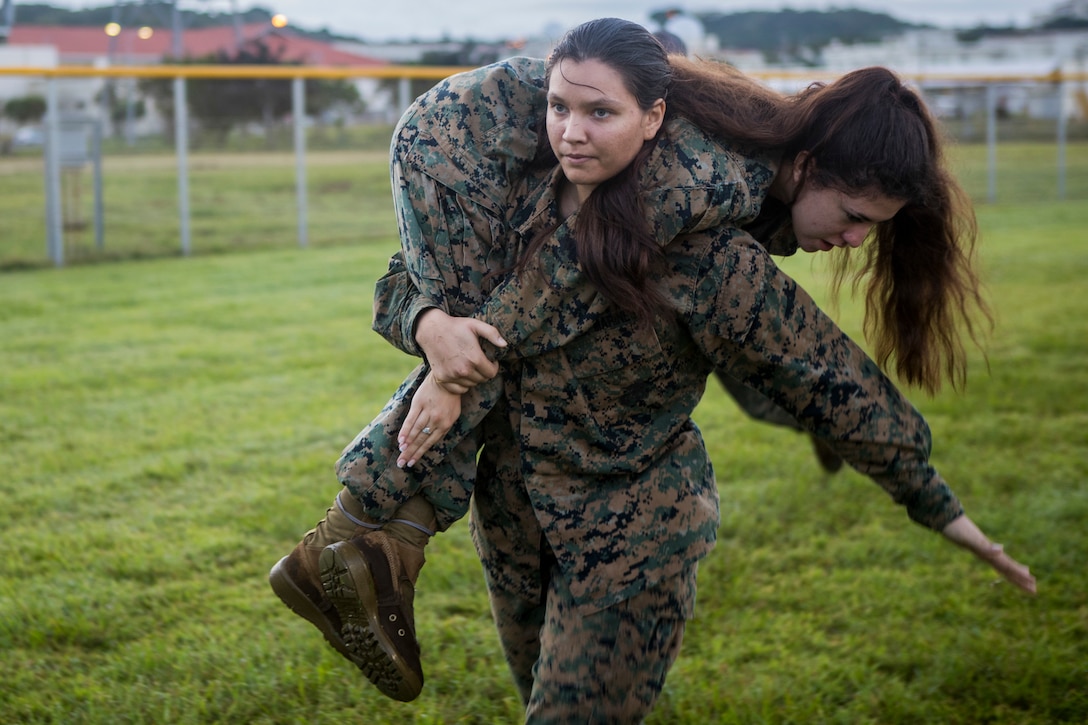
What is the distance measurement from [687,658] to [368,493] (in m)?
1.51

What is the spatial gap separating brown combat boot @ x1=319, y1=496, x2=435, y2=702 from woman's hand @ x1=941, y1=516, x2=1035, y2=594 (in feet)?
3.39

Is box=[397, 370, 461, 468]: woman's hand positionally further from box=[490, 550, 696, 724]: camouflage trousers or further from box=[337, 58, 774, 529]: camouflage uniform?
box=[490, 550, 696, 724]: camouflage trousers

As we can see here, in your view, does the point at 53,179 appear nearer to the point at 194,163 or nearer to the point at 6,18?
the point at 194,163

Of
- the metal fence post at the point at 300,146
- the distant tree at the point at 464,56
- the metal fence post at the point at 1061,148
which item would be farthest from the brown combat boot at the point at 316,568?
the metal fence post at the point at 1061,148

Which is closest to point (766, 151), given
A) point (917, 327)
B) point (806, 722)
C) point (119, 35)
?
point (917, 327)

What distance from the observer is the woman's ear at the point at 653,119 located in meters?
1.92

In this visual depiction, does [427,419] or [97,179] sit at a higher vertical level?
[427,419]

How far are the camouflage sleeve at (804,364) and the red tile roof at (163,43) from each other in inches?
776

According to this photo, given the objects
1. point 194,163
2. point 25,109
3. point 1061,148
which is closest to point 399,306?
point 25,109

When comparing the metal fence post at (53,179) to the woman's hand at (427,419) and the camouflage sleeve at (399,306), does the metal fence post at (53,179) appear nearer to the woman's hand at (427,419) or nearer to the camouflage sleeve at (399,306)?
the camouflage sleeve at (399,306)

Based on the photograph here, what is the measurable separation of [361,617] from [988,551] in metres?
1.23

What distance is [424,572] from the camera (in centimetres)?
387

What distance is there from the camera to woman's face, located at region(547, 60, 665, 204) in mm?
1855

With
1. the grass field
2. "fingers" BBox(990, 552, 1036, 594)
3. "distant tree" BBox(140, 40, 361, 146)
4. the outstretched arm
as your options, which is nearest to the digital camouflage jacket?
the outstretched arm
